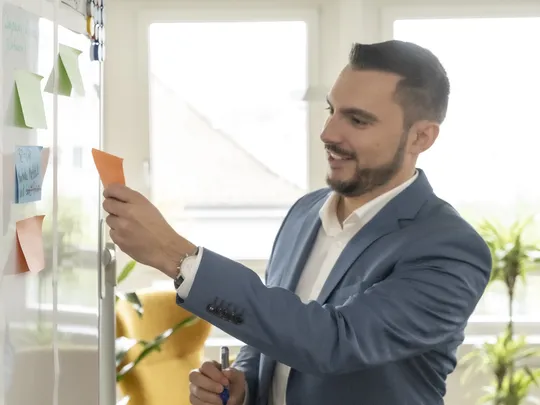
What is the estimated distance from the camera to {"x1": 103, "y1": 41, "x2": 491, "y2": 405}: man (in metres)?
1.17

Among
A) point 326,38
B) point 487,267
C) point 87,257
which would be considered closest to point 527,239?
point 326,38

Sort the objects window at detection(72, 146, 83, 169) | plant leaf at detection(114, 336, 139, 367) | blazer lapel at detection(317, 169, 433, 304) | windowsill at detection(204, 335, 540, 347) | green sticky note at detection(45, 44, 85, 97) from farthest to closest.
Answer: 1. windowsill at detection(204, 335, 540, 347)
2. plant leaf at detection(114, 336, 139, 367)
3. blazer lapel at detection(317, 169, 433, 304)
4. window at detection(72, 146, 83, 169)
5. green sticky note at detection(45, 44, 85, 97)

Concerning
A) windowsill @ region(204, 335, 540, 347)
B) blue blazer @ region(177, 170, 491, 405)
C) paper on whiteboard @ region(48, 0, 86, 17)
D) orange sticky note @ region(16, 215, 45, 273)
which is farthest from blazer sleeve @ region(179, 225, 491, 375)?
windowsill @ region(204, 335, 540, 347)

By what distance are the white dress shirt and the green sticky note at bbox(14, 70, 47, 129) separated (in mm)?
676

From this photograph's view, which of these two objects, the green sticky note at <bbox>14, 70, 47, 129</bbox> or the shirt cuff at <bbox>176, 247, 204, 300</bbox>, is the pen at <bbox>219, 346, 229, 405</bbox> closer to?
the shirt cuff at <bbox>176, 247, 204, 300</bbox>

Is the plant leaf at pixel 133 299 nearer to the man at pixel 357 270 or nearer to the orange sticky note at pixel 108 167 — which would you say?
the man at pixel 357 270

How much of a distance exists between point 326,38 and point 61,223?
1955mm

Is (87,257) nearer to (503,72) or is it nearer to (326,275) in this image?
(326,275)

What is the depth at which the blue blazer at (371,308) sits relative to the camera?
119 cm

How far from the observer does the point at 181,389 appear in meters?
2.50

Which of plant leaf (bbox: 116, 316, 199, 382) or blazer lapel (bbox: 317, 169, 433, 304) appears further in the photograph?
plant leaf (bbox: 116, 316, 199, 382)

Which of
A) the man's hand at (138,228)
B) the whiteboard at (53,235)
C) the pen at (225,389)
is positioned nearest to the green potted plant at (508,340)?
the pen at (225,389)

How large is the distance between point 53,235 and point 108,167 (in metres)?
0.13

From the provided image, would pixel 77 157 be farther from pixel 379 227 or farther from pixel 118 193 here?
pixel 379 227
